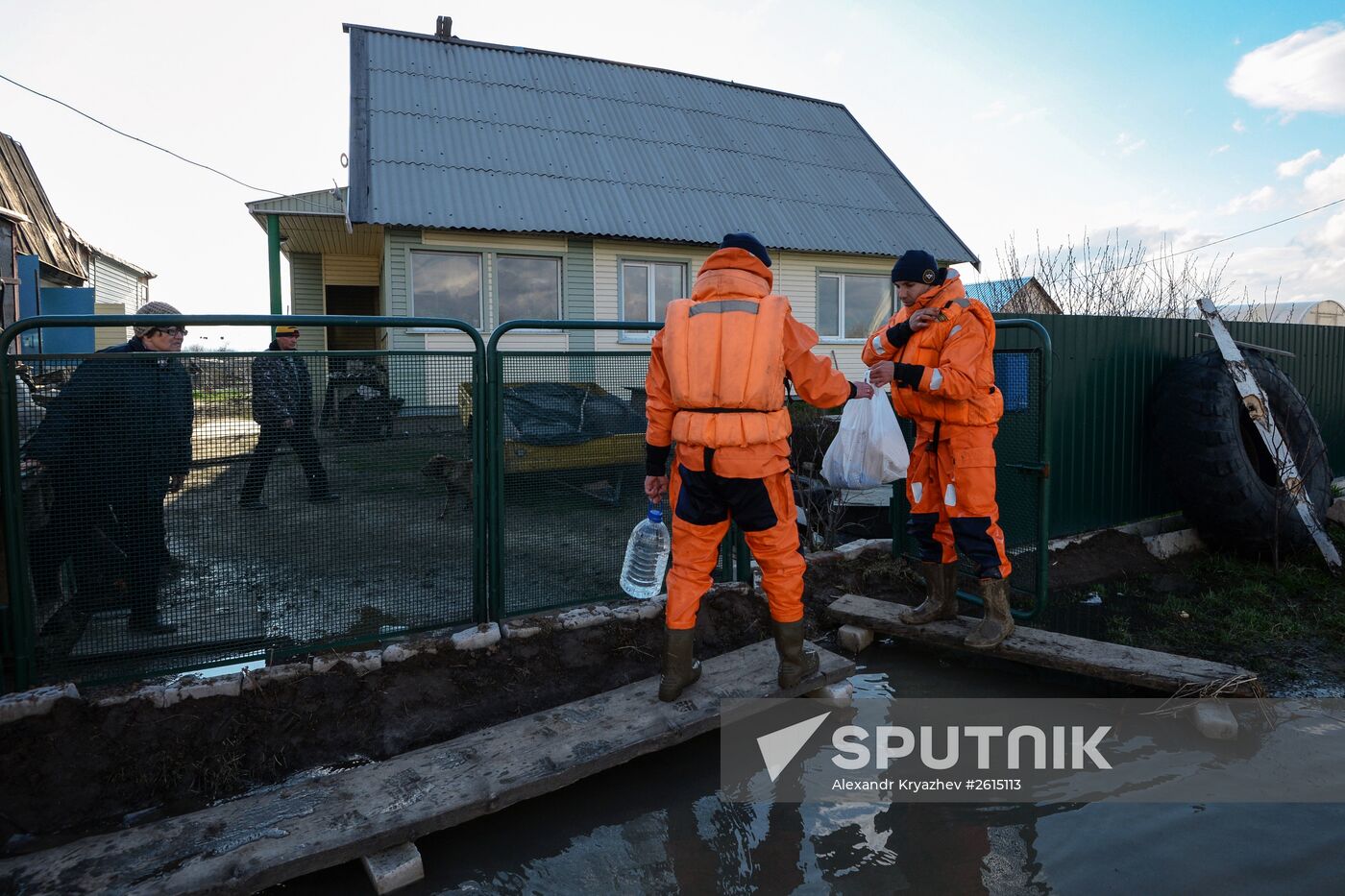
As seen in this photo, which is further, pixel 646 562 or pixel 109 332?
pixel 109 332

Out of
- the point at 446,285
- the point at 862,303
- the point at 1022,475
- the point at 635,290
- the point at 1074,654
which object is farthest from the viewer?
the point at 862,303

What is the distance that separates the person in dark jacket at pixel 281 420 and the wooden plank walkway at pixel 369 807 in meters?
1.31

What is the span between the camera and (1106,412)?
629cm

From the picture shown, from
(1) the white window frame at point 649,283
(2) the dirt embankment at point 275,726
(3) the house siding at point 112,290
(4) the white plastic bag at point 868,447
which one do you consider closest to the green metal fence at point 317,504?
(2) the dirt embankment at point 275,726

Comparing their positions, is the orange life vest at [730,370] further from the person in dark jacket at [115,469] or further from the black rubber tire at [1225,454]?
the black rubber tire at [1225,454]

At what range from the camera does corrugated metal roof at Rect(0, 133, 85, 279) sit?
39.7 ft

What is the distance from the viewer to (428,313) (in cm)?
1123

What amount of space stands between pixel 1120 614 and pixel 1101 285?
8.97m

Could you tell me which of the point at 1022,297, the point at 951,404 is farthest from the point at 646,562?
the point at 1022,297

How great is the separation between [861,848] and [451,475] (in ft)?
7.82

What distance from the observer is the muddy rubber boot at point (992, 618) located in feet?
13.1

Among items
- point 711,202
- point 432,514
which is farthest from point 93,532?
point 711,202

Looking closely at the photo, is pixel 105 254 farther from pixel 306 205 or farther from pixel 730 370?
pixel 730 370

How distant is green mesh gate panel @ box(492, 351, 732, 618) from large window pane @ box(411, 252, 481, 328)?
7570mm
